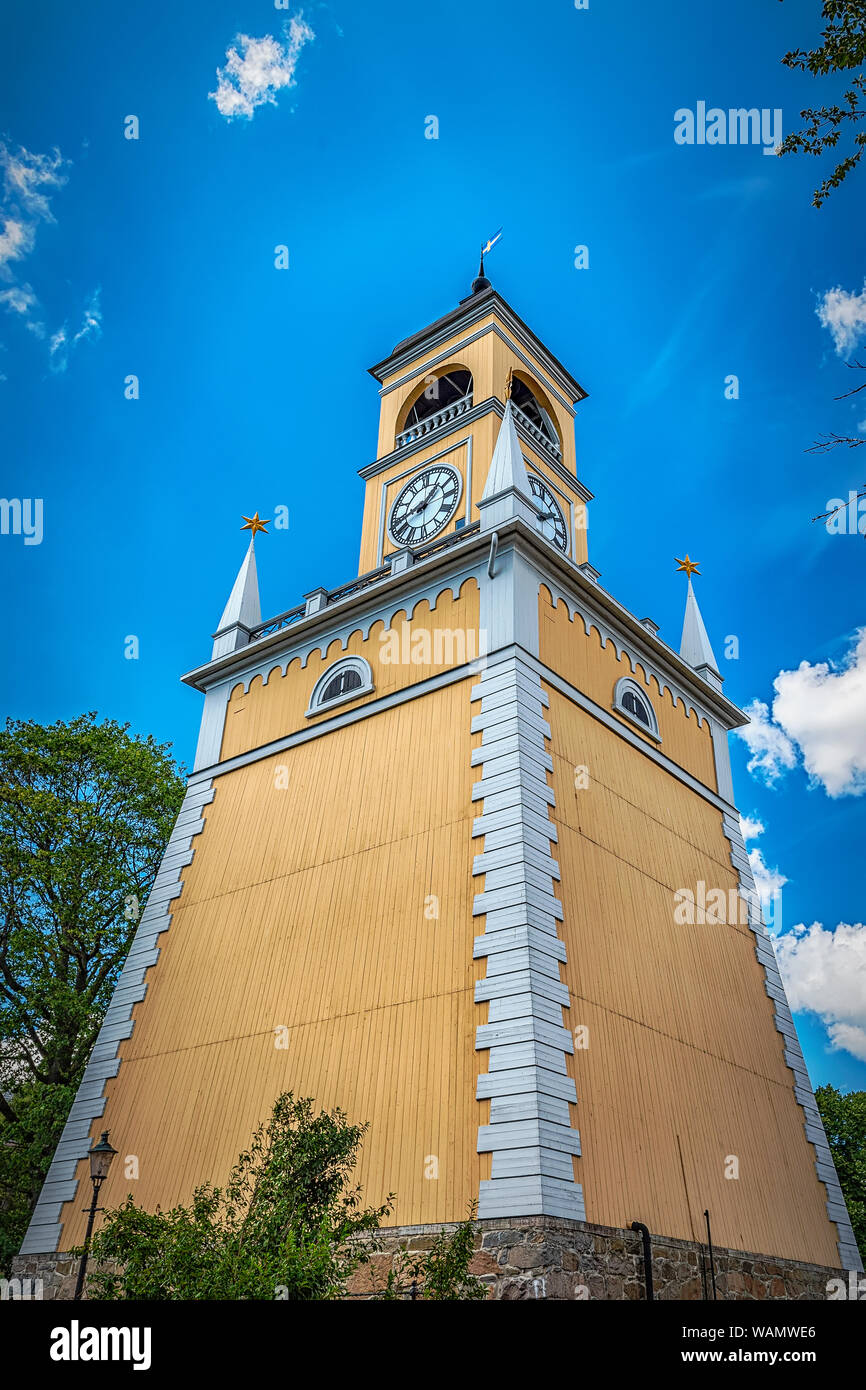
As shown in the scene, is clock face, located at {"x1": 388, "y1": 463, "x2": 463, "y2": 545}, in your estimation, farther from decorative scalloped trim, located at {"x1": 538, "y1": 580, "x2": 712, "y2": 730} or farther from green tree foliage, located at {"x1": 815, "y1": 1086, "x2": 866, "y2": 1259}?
green tree foliage, located at {"x1": 815, "y1": 1086, "x2": 866, "y2": 1259}

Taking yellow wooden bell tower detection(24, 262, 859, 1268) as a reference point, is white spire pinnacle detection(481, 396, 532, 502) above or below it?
above

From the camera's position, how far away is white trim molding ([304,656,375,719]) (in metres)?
19.1

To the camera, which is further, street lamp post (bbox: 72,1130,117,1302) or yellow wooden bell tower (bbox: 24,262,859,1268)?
street lamp post (bbox: 72,1130,117,1302)

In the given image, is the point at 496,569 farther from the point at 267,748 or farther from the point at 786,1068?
the point at 786,1068

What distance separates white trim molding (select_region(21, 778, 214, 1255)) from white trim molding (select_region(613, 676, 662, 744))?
8.44 meters

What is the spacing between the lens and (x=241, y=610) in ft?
75.9

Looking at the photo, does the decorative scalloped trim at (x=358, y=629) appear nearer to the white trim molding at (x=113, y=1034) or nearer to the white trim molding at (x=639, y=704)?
the white trim molding at (x=113, y=1034)

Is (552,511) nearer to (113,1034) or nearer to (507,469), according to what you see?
(507,469)

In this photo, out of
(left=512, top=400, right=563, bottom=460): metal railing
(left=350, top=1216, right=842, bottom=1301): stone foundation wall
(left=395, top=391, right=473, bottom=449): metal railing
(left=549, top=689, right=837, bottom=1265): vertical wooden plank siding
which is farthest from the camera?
(left=512, top=400, right=563, bottom=460): metal railing

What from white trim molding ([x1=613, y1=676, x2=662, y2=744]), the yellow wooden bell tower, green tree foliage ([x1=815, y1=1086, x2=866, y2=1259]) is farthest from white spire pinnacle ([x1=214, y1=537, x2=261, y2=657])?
green tree foliage ([x1=815, y1=1086, x2=866, y2=1259])

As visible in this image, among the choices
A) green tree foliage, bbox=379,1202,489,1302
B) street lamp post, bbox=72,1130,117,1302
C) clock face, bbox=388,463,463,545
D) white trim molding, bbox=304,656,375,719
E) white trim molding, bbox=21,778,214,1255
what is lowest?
green tree foliage, bbox=379,1202,489,1302

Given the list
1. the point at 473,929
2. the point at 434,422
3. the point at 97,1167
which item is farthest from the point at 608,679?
the point at 97,1167
